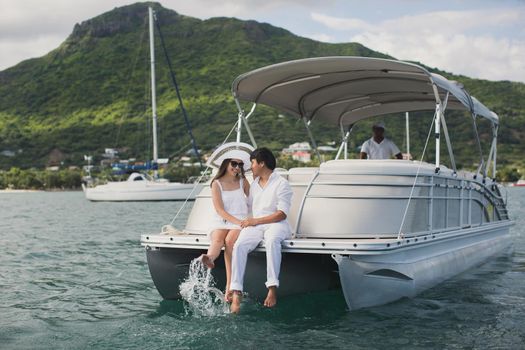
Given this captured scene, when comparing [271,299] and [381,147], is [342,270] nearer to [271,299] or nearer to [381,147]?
[271,299]

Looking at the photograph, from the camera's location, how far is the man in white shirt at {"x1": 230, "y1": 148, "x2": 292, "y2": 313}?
7082 mm

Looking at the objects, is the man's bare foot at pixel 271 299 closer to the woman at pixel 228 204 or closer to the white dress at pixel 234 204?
the woman at pixel 228 204

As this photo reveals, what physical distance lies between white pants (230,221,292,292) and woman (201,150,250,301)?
23cm

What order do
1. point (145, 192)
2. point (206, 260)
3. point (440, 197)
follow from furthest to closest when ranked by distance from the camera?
point (145, 192) < point (440, 197) < point (206, 260)

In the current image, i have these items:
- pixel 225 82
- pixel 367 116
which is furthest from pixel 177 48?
pixel 367 116

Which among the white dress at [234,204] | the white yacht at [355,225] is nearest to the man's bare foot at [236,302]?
the white yacht at [355,225]

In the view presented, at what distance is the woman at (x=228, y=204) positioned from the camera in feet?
24.3

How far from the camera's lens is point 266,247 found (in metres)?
7.15

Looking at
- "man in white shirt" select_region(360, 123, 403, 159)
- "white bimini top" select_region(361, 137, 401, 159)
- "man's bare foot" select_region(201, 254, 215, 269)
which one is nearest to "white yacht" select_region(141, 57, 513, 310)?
"man's bare foot" select_region(201, 254, 215, 269)

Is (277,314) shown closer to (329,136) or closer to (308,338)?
(308,338)

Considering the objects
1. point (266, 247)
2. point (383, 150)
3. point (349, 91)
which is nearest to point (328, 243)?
point (266, 247)

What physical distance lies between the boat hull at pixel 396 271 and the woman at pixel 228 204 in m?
1.22

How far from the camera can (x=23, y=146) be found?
98.4 metres

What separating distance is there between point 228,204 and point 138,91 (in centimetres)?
9802
